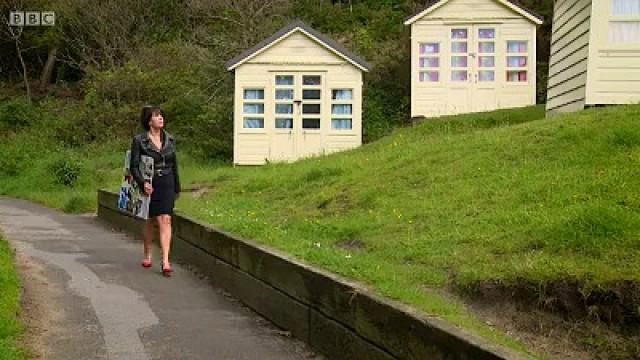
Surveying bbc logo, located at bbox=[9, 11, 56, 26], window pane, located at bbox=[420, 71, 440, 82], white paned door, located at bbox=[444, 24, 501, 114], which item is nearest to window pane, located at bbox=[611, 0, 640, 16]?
white paned door, located at bbox=[444, 24, 501, 114]

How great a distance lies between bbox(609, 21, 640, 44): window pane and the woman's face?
8.68m

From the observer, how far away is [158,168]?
9.02 m

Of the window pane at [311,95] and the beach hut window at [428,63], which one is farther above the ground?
the beach hut window at [428,63]

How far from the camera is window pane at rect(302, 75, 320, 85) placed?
2212 centimetres

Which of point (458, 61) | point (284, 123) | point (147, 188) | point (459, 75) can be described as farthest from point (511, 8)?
point (147, 188)

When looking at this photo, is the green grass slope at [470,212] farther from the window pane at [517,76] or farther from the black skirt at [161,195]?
the window pane at [517,76]

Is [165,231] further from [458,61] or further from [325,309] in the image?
[458,61]

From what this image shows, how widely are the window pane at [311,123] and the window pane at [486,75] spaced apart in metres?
4.61

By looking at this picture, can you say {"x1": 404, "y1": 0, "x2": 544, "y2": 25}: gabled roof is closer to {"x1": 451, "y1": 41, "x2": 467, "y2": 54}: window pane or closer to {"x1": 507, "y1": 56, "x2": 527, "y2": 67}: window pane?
{"x1": 507, "y1": 56, "x2": 527, "y2": 67}: window pane

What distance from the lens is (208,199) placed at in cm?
1301

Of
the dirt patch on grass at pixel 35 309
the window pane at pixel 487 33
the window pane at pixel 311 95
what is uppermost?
the window pane at pixel 487 33

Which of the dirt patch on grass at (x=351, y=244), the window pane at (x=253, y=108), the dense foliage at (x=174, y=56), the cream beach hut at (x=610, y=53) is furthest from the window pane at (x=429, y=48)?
the dirt patch on grass at (x=351, y=244)

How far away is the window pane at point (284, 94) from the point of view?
2208 centimetres

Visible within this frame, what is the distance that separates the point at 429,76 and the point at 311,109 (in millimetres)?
3462
